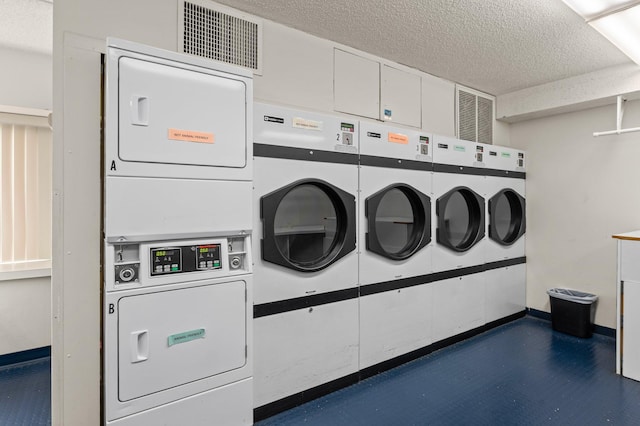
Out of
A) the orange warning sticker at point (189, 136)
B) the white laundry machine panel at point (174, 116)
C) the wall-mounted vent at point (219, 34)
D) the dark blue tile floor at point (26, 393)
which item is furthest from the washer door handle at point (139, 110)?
the dark blue tile floor at point (26, 393)

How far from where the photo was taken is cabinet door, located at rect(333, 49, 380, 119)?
300cm

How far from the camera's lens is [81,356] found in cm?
197

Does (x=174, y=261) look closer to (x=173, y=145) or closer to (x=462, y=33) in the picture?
(x=173, y=145)

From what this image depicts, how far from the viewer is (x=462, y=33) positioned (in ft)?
9.12

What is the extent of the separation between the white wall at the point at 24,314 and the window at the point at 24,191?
6.9 inches

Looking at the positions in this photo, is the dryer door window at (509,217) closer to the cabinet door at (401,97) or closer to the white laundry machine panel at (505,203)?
the white laundry machine panel at (505,203)

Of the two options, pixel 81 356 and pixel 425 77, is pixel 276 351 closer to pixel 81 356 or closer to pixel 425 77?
pixel 81 356

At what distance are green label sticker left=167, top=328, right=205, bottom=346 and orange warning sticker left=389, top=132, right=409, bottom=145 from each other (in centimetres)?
203

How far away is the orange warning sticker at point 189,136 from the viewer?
1725mm

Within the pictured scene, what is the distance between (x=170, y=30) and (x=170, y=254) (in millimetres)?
1470

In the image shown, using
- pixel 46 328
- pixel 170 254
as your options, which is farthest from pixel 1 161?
pixel 170 254

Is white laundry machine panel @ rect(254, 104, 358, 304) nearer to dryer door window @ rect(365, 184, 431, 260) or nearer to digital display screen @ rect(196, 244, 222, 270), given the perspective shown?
dryer door window @ rect(365, 184, 431, 260)

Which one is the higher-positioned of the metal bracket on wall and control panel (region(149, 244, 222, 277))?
the metal bracket on wall

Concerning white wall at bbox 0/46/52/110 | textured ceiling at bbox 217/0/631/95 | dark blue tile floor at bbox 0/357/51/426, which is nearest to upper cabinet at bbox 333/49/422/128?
textured ceiling at bbox 217/0/631/95
